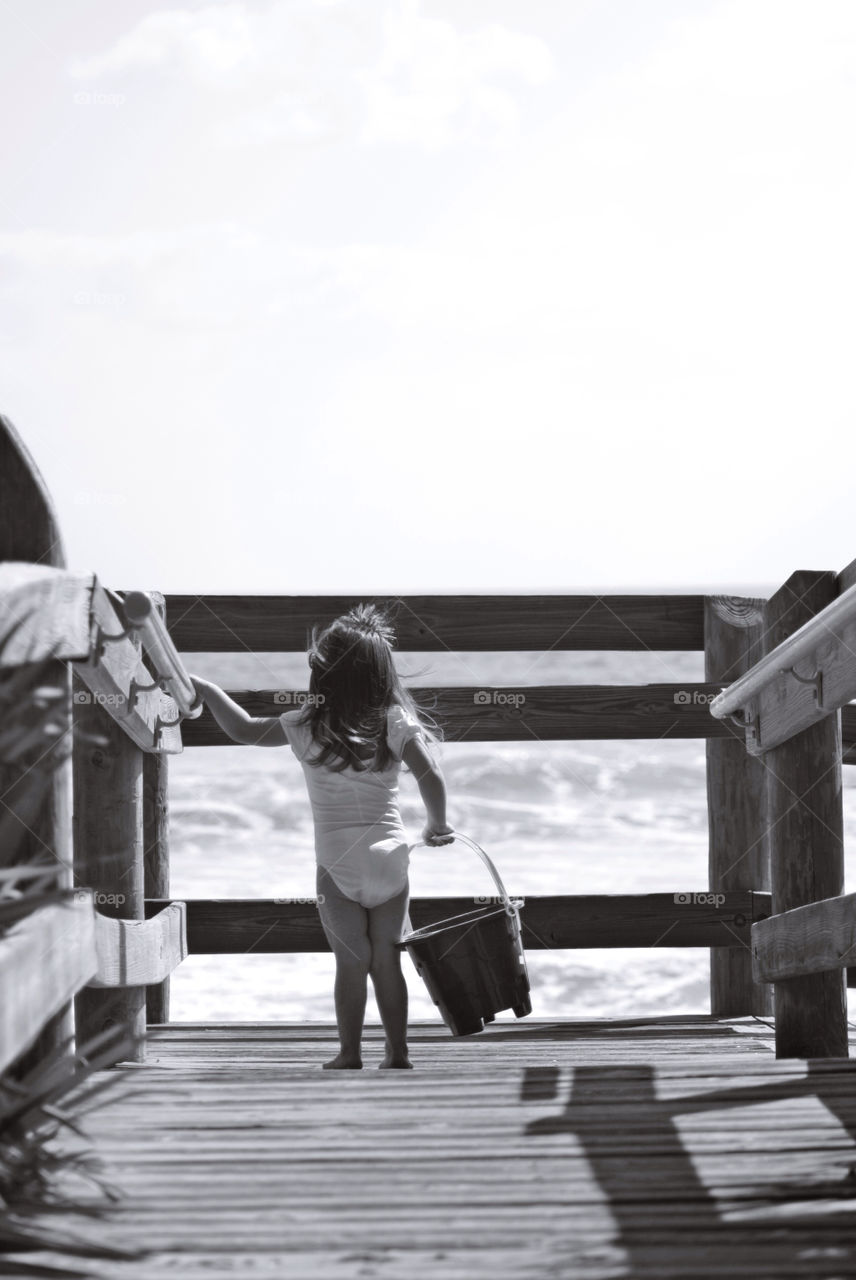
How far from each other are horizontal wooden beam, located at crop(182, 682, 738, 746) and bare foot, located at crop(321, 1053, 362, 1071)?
1.10 meters

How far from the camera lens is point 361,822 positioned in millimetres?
4031

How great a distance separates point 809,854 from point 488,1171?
1628 millimetres

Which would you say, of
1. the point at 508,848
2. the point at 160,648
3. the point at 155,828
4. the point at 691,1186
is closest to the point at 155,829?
the point at 155,828

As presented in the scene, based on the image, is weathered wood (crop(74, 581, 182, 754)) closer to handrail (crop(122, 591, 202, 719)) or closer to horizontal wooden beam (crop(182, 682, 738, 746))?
handrail (crop(122, 591, 202, 719))

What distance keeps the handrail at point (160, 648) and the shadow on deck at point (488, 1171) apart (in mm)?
907

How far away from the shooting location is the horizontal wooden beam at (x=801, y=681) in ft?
8.89

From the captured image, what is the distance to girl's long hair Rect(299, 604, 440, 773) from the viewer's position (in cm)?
403

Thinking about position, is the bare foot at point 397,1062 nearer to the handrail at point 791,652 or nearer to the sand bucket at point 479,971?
the sand bucket at point 479,971

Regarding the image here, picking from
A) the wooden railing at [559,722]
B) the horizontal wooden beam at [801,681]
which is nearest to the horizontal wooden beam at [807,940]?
the wooden railing at [559,722]

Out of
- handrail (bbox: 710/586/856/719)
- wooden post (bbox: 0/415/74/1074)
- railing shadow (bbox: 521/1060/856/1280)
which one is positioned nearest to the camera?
railing shadow (bbox: 521/1060/856/1280)

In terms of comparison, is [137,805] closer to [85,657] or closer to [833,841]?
[85,657]

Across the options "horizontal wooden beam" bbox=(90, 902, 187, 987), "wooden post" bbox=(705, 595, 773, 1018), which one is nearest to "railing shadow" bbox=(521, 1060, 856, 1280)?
"horizontal wooden beam" bbox=(90, 902, 187, 987)

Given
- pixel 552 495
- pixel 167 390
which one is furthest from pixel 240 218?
pixel 552 495

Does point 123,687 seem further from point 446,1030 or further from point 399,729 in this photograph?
point 446,1030
